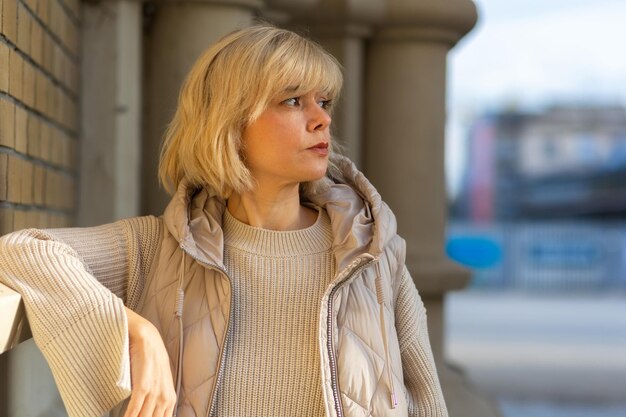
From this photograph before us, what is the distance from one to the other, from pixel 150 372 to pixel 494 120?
55.8 feet

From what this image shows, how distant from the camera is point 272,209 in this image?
89.1 inches

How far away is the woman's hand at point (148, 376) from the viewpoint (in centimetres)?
181

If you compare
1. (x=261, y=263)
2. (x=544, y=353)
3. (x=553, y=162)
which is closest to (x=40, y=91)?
(x=261, y=263)

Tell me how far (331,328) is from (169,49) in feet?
5.17

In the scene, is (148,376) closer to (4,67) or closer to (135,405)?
(135,405)

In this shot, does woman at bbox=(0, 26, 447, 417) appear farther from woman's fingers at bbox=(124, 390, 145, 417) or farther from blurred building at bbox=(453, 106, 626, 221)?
blurred building at bbox=(453, 106, 626, 221)

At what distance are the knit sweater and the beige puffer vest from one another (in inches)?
2.1

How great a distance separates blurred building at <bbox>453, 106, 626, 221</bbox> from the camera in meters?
18.3

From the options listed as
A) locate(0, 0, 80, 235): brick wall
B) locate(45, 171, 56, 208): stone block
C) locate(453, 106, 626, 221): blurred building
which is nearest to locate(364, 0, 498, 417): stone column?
locate(0, 0, 80, 235): brick wall

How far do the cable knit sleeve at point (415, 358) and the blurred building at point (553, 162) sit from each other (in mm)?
15950

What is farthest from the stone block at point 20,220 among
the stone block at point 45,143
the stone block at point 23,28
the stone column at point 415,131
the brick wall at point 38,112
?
the stone column at point 415,131

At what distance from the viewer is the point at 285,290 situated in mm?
2162

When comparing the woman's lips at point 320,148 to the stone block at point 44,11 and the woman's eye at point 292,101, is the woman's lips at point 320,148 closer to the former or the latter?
the woman's eye at point 292,101

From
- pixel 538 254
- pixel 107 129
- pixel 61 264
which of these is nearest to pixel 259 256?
pixel 61 264
